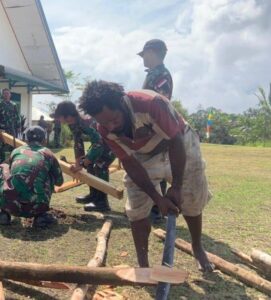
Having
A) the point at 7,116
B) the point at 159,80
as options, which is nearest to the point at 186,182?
the point at 159,80

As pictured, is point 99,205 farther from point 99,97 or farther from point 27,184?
point 99,97

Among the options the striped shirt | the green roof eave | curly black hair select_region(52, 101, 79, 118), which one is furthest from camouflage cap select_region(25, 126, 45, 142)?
the green roof eave

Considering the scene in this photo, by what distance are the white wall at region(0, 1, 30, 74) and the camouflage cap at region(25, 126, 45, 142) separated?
45.5 feet

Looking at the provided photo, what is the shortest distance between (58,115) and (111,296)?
3.03m

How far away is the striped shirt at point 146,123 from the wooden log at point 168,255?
613 mm

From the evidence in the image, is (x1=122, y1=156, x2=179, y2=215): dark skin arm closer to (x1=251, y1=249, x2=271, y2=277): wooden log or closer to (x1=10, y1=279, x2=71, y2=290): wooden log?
(x1=10, y1=279, x2=71, y2=290): wooden log

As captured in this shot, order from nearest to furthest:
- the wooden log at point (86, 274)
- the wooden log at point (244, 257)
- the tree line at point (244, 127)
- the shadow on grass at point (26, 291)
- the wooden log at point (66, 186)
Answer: the wooden log at point (86, 274)
the shadow on grass at point (26, 291)
the wooden log at point (244, 257)
the wooden log at point (66, 186)
the tree line at point (244, 127)

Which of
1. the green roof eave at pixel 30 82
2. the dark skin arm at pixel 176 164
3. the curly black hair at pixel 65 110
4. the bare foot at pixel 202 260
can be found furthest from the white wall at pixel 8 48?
the dark skin arm at pixel 176 164

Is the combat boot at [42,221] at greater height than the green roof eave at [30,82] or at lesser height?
lesser

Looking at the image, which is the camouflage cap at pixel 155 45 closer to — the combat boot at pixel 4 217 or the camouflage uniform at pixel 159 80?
the camouflage uniform at pixel 159 80

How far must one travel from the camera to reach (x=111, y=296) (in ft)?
11.2

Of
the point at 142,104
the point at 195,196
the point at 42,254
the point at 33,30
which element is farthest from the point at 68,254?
the point at 33,30

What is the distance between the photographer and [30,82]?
703 inches

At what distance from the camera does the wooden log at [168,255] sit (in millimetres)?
2965
